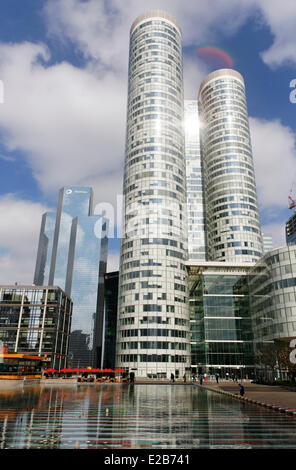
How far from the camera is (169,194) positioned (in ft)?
338

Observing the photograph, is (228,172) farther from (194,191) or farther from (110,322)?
(110,322)

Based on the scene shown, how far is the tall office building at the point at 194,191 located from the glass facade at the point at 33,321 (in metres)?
62.0

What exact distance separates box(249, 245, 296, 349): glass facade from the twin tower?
2460 cm

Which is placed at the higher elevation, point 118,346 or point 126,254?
point 126,254

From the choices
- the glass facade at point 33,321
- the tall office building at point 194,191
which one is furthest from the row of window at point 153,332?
the glass facade at point 33,321

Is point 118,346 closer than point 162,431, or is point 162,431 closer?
point 162,431

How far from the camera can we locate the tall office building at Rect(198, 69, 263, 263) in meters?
122

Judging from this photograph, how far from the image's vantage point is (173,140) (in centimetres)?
11069

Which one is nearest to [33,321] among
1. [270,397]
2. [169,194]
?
[169,194]
